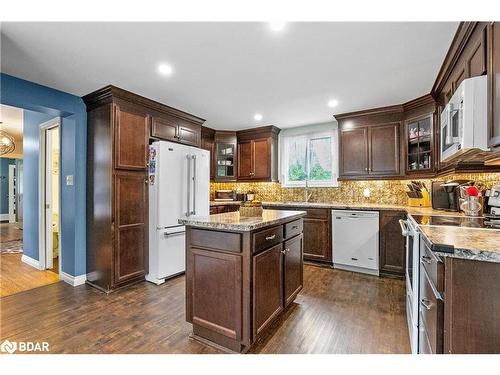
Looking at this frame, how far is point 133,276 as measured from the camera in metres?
3.11

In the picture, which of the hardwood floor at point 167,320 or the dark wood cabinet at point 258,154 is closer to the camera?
the hardwood floor at point 167,320

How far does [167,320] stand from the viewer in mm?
2260

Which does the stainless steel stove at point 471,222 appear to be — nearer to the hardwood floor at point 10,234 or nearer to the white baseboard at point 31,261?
the white baseboard at point 31,261

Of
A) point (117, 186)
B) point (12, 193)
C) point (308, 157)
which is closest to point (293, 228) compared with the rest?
point (117, 186)

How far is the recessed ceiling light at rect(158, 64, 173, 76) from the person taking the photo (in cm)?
241

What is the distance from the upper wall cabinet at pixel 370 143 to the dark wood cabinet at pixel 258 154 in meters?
1.27

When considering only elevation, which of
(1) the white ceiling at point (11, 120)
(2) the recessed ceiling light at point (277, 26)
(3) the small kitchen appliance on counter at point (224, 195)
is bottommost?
(3) the small kitchen appliance on counter at point (224, 195)

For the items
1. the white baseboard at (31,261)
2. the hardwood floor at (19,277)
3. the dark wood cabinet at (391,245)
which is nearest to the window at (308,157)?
the dark wood cabinet at (391,245)

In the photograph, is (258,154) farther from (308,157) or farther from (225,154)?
(308,157)

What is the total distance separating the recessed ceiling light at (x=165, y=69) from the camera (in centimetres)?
241

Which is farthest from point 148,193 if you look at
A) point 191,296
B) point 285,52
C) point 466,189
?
point 466,189

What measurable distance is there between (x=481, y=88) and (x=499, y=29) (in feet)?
0.97

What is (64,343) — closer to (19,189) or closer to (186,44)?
(186,44)

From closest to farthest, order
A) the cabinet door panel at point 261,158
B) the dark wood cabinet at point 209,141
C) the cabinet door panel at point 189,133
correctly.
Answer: the cabinet door panel at point 189,133, the cabinet door panel at point 261,158, the dark wood cabinet at point 209,141
